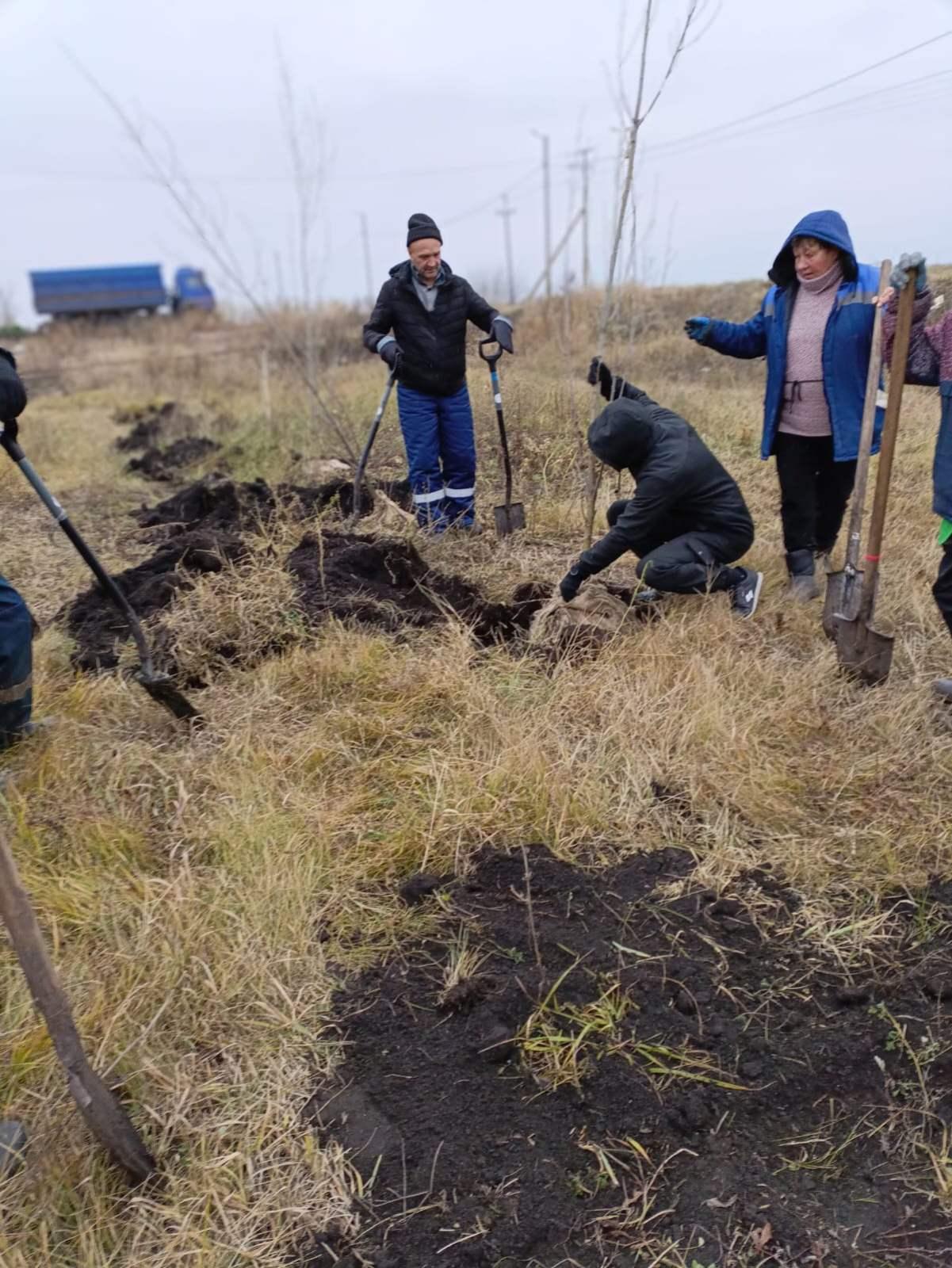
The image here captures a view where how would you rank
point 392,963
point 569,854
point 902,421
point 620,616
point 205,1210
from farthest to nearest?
point 902,421
point 620,616
point 569,854
point 392,963
point 205,1210

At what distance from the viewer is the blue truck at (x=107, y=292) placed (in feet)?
89.2

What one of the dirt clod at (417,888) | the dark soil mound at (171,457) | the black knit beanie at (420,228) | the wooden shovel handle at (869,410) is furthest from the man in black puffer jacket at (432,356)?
the dark soil mound at (171,457)

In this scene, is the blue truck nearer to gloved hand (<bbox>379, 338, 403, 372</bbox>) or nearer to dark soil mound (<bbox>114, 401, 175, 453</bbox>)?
dark soil mound (<bbox>114, 401, 175, 453</bbox>)

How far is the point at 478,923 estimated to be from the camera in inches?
89.2

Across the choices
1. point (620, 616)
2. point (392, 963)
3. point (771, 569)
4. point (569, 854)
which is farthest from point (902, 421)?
point (392, 963)

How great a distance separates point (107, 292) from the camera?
27578 mm

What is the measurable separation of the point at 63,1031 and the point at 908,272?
Result: 3147mm

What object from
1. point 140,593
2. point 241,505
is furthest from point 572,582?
point 241,505

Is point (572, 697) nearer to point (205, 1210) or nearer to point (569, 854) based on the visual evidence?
point (569, 854)

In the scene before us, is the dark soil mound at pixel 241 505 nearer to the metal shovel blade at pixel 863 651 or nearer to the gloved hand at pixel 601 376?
the gloved hand at pixel 601 376

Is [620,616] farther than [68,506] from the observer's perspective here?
No

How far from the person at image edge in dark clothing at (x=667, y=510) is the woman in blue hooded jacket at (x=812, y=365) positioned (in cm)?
27

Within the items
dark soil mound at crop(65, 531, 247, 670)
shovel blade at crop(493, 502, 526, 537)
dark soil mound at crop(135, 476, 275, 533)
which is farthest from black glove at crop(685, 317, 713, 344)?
dark soil mound at crop(135, 476, 275, 533)

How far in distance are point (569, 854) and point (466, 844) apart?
0.29 metres
